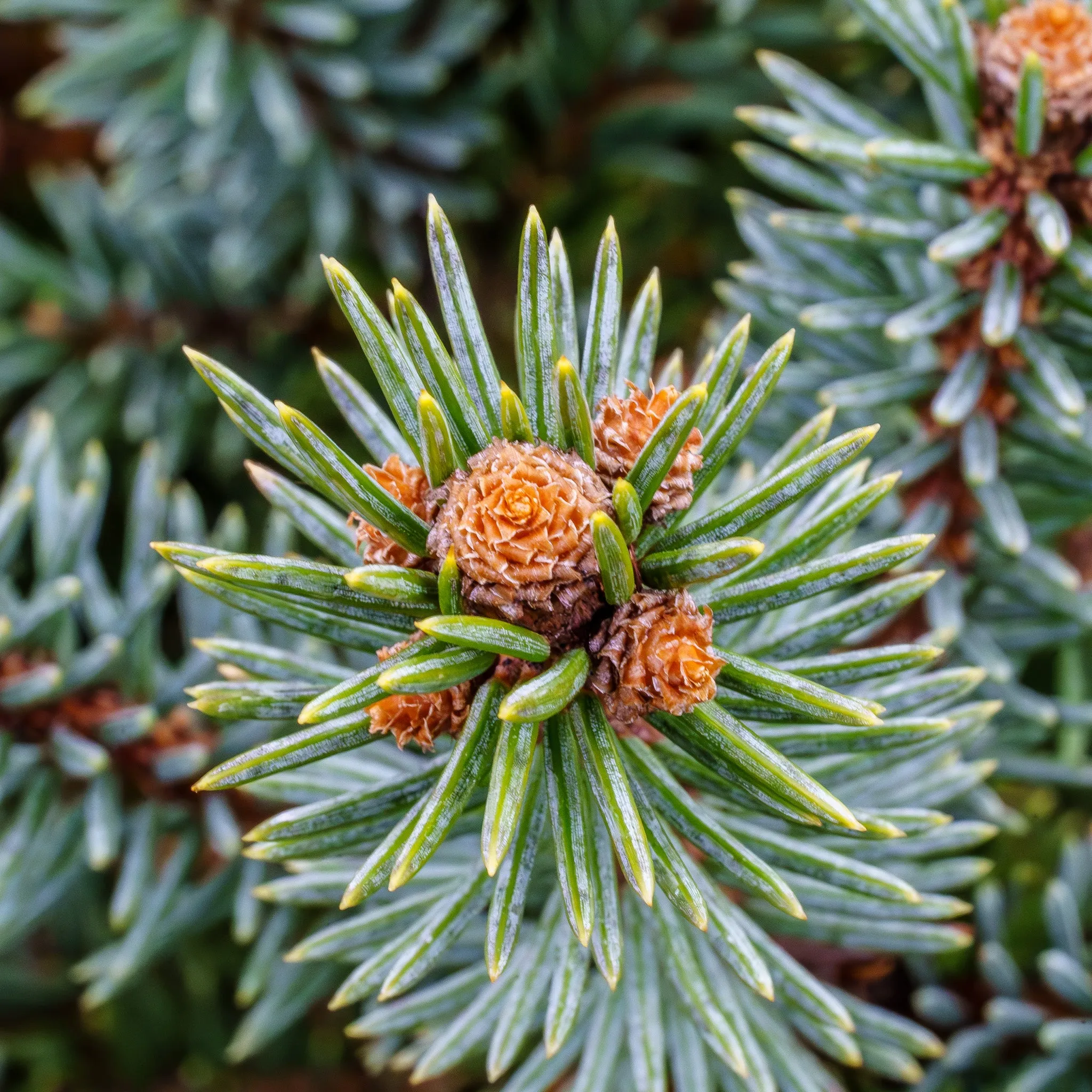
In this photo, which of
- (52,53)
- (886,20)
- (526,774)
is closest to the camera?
(526,774)

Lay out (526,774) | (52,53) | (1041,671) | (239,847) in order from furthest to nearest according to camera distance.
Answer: (52,53) → (1041,671) → (239,847) → (526,774)

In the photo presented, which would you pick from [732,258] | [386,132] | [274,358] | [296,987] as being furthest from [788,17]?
[296,987]

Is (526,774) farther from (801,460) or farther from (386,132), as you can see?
(386,132)

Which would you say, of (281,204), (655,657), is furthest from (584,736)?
(281,204)

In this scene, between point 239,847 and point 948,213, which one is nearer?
point 948,213

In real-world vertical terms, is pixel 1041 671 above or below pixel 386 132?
below

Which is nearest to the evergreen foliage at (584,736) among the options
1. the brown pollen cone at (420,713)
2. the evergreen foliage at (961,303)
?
the brown pollen cone at (420,713)

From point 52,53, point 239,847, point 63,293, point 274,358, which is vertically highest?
point 52,53
